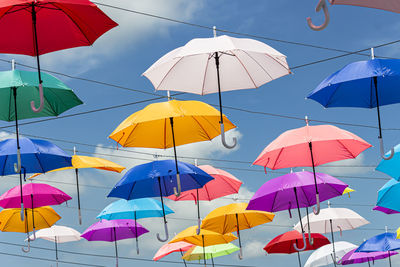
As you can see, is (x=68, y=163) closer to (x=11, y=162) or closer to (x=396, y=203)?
(x=11, y=162)

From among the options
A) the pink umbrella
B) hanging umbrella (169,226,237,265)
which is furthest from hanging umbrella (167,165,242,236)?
the pink umbrella

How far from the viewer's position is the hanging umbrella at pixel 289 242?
11.4 m

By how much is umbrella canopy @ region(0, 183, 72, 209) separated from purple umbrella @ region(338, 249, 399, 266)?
665 cm

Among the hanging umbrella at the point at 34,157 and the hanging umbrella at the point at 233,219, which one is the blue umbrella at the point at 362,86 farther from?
the hanging umbrella at the point at 34,157

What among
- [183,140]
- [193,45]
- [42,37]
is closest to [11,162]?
[183,140]

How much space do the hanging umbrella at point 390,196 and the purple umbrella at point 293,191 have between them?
1.98 ft

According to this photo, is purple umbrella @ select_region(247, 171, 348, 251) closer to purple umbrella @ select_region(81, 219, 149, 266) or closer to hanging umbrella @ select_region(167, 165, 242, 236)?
hanging umbrella @ select_region(167, 165, 242, 236)

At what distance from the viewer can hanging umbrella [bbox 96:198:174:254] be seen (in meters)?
10.2

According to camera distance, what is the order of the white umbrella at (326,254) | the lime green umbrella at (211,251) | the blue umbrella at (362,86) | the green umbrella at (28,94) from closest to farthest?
the blue umbrella at (362,86)
the green umbrella at (28,94)
the lime green umbrella at (211,251)
the white umbrella at (326,254)

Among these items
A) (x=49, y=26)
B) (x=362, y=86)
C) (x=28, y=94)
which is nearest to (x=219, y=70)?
(x=362, y=86)

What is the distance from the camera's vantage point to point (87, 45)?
5.97 meters

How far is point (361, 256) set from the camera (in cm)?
1252

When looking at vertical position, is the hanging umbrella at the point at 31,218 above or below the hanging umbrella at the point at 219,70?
below

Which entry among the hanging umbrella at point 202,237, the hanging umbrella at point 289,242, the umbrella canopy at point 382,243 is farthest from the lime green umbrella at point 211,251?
the umbrella canopy at point 382,243
